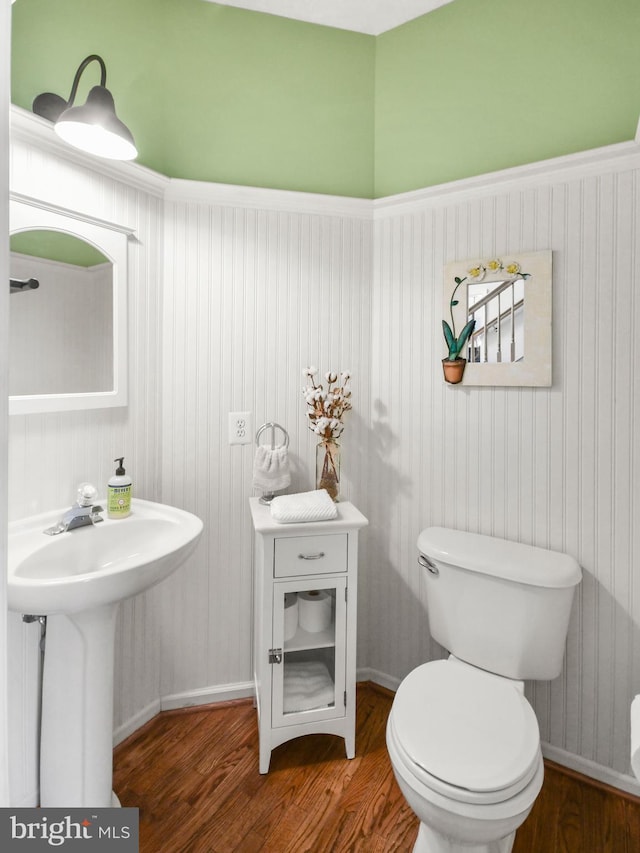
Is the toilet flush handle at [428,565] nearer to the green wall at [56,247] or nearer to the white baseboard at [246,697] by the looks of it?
the white baseboard at [246,697]

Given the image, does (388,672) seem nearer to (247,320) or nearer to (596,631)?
(596,631)

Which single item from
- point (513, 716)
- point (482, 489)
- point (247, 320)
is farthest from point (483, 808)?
point (247, 320)

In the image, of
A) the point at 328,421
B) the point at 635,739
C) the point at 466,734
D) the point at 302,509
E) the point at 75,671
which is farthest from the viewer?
the point at 328,421

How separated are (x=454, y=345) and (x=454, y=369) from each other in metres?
0.10

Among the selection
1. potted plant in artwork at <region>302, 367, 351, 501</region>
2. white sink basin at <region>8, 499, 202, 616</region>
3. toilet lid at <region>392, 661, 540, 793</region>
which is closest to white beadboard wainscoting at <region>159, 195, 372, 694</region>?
potted plant in artwork at <region>302, 367, 351, 501</region>

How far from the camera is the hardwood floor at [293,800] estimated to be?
56.3 inches

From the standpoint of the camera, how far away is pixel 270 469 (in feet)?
6.09

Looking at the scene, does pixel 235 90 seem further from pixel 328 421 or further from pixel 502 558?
pixel 502 558

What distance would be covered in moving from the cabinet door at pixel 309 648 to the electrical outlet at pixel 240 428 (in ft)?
2.04

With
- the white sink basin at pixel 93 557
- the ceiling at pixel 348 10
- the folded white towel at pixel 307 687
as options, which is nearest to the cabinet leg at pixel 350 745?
the folded white towel at pixel 307 687

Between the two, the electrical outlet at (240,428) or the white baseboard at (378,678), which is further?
the white baseboard at (378,678)

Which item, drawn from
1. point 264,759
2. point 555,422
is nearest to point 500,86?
point 555,422

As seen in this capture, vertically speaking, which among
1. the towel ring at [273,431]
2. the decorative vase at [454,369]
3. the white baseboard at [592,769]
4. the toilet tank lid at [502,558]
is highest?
the decorative vase at [454,369]

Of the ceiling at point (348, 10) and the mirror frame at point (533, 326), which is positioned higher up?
the ceiling at point (348, 10)
